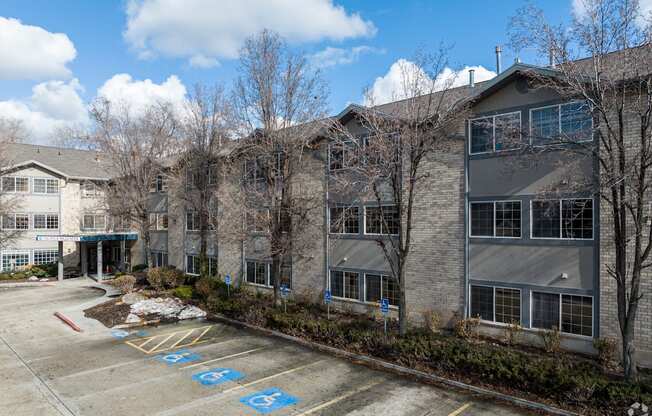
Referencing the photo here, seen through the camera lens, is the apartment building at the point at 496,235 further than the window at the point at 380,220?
No

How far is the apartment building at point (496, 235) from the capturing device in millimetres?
14656

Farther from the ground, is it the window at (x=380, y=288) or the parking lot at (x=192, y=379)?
the window at (x=380, y=288)

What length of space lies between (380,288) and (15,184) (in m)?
Answer: 35.3

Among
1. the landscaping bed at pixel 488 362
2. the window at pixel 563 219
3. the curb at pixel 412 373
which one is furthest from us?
the window at pixel 563 219

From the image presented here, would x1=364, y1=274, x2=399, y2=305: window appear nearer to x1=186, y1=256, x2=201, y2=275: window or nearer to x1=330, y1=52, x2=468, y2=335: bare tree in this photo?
x1=330, y1=52, x2=468, y2=335: bare tree

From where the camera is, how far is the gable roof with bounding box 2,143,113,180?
3791cm

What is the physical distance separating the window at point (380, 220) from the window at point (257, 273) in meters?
8.34

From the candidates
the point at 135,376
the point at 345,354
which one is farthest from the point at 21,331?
the point at 345,354

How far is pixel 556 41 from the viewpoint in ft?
37.9

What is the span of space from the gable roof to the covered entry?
618 cm

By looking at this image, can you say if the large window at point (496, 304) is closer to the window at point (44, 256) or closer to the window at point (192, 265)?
the window at point (192, 265)

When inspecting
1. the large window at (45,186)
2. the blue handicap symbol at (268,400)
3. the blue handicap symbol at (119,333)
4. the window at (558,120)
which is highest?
the window at (558,120)

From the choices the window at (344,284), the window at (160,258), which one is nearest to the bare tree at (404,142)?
the window at (344,284)

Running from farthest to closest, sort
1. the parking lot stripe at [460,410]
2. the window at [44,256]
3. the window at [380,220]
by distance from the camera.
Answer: the window at [44,256], the window at [380,220], the parking lot stripe at [460,410]
